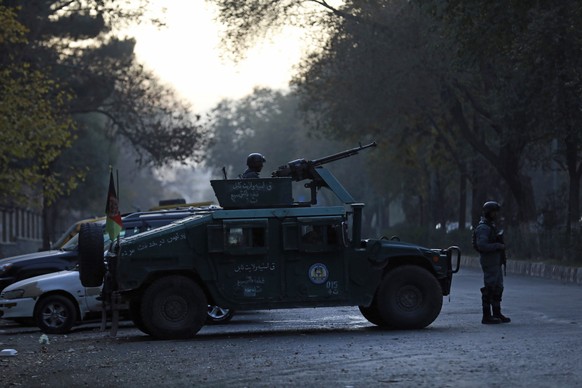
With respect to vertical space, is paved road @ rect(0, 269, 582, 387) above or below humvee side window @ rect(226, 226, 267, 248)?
below

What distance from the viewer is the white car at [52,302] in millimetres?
21812

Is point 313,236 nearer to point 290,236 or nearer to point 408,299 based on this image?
point 290,236

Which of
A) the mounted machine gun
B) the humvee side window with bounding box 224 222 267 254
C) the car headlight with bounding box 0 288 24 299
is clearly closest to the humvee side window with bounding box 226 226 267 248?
the humvee side window with bounding box 224 222 267 254

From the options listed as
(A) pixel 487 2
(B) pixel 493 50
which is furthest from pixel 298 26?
(A) pixel 487 2

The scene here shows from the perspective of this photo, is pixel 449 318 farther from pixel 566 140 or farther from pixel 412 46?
pixel 412 46

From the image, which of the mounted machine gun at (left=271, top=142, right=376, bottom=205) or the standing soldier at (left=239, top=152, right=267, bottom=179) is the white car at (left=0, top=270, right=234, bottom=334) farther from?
the mounted machine gun at (left=271, top=142, right=376, bottom=205)

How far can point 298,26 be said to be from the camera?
171 ft

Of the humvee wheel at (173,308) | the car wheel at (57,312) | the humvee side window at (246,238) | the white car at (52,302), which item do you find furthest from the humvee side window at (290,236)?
the car wheel at (57,312)

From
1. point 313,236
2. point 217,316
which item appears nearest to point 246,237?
point 313,236

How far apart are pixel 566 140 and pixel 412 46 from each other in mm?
9528

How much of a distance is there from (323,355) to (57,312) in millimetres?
7934

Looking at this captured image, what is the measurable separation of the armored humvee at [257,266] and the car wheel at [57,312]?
10.2 ft

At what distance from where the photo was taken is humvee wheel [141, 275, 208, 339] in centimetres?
1834

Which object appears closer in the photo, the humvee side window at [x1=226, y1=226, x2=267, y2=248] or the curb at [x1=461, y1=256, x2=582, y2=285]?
the humvee side window at [x1=226, y1=226, x2=267, y2=248]
